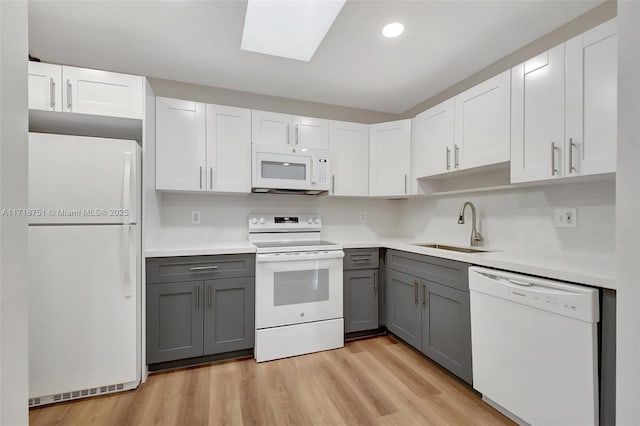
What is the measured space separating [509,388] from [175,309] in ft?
7.23

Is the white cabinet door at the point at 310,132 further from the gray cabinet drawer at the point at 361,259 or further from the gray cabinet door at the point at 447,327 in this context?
the gray cabinet door at the point at 447,327

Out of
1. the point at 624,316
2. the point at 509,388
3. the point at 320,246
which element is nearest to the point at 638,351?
the point at 624,316

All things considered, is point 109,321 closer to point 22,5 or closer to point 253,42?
point 22,5

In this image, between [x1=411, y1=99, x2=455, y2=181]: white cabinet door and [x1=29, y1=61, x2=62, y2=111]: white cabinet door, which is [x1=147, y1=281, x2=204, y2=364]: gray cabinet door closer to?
[x1=29, y1=61, x2=62, y2=111]: white cabinet door

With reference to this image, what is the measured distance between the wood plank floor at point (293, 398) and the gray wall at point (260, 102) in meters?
2.38

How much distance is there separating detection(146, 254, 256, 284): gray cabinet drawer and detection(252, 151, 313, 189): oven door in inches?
26.9

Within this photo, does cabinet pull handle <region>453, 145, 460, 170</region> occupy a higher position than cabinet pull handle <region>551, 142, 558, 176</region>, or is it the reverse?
cabinet pull handle <region>453, 145, 460, 170</region>

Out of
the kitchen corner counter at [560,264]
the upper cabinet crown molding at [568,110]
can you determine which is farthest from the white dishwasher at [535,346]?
the upper cabinet crown molding at [568,110]

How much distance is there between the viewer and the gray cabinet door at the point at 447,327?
5.98 feet

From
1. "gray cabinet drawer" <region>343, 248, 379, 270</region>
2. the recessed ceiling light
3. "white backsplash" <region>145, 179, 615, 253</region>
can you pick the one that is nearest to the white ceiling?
the recessed ceiling light

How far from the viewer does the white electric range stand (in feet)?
7.38

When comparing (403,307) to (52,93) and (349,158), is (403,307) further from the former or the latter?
(52,93)

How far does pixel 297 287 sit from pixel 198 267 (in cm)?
81

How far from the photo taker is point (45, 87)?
1.77 metres
